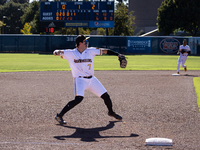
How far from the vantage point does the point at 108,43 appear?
140 ft

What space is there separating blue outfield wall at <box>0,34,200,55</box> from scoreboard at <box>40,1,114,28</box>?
120 inches

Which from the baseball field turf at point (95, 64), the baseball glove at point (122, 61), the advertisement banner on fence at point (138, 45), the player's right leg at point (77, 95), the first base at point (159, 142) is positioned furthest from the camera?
the advertisement banner on fence at point (138, 45)

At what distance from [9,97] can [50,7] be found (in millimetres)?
31409

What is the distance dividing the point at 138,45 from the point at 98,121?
37.3 m

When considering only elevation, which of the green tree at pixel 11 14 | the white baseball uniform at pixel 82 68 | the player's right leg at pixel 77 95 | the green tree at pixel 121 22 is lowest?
the player's right leg at pixel 77 95

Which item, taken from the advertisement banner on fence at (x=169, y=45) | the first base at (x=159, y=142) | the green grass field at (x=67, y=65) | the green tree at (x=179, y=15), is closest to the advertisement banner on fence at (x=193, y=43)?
the advertisement banner on fence at (x=169, y=45)

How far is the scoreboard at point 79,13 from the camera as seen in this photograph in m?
39.1

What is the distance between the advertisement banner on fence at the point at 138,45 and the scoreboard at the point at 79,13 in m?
4.65

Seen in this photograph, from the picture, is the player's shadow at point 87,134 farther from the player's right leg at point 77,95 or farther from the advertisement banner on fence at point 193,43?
the advertisement banner on fence at point 193,43

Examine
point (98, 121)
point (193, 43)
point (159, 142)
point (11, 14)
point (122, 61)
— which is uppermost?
point (11, 14)

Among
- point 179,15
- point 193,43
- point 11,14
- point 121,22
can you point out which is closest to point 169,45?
point 193,43

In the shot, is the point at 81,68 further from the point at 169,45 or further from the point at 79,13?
the point at 169,45

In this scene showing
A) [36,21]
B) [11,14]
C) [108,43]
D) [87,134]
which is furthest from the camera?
[11,14]

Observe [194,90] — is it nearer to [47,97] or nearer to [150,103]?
[150,103]
